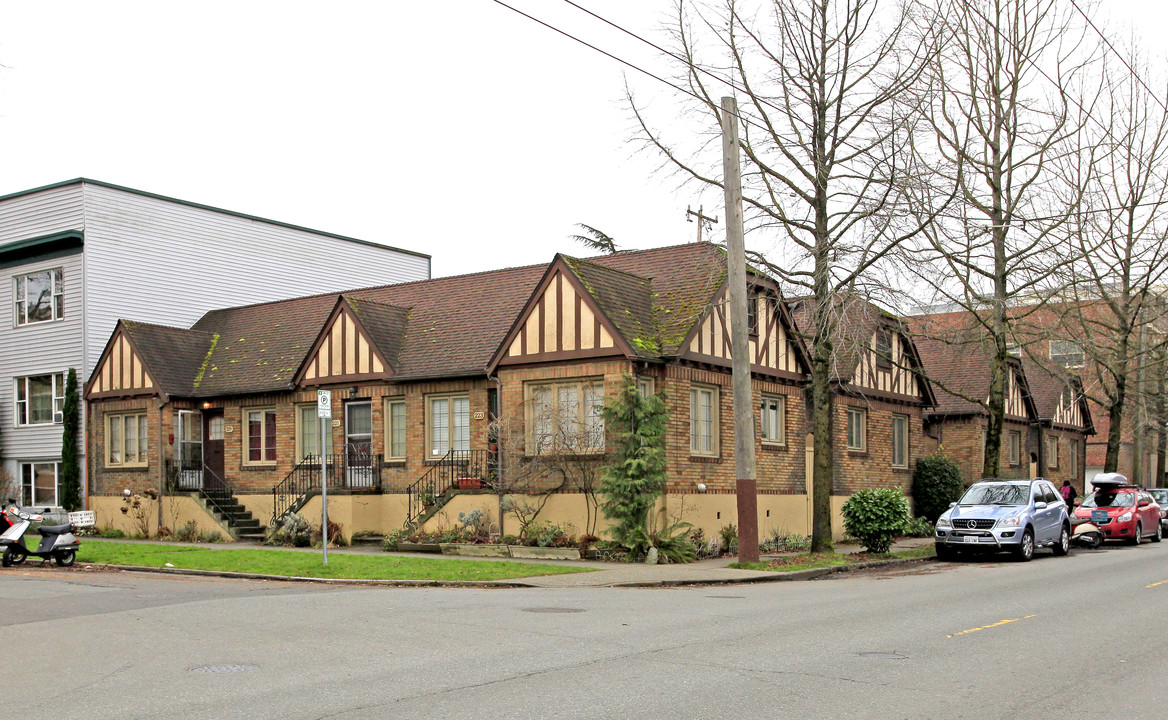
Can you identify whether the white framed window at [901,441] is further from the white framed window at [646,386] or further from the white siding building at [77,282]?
the white siding building at [77,282]

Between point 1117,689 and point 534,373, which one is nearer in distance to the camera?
point 1117,689

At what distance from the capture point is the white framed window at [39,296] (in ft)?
109

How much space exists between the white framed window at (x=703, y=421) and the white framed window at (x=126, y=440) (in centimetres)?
1605

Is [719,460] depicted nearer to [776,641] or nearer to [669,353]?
[669,353]

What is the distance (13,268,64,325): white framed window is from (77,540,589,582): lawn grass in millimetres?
12647

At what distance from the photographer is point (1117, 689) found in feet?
27.9

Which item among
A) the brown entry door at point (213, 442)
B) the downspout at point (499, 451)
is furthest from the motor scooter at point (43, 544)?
the brown entry door at point (213, 442)

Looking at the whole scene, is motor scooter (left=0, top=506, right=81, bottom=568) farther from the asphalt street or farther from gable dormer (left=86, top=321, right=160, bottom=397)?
gable dormer (left=86, top=321, right=160, bottom=397)

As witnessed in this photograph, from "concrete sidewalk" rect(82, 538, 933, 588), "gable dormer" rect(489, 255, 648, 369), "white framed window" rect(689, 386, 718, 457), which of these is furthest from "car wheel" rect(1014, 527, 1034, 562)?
"gable dormer" rect(489, 255, 648, 369)

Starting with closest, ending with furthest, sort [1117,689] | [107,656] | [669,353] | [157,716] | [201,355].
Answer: [157,716] → [1117,689] → [107,656] → [669,353] → [201,355]

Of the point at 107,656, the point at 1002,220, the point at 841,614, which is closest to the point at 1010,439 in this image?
the point at 1002,220

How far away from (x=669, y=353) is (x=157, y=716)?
51.4 feet

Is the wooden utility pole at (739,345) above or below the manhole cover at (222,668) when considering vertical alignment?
above

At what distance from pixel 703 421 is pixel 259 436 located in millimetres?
12479
